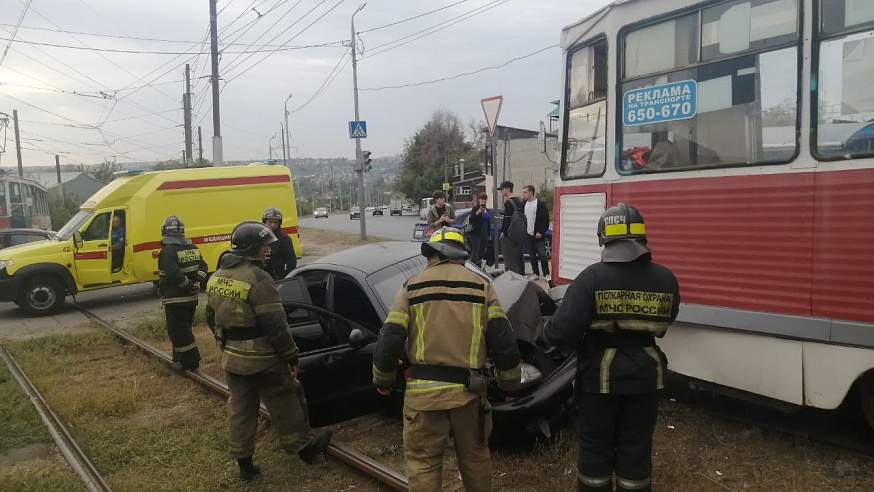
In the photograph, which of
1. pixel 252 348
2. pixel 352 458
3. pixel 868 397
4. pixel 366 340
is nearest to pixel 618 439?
pixel 868 397

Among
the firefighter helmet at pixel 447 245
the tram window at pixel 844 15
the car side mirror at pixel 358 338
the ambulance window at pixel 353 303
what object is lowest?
the car side mirror at pixel 358 338

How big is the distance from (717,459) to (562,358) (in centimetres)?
126

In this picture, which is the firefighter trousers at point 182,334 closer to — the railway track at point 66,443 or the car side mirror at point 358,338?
the railway track at point 66,443

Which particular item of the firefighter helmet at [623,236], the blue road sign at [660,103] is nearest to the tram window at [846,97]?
the blue road sign at [660,103]

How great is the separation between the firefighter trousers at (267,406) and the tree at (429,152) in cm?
6190

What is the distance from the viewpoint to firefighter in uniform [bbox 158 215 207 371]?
7.24 m

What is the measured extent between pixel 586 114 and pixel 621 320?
309 centimetres

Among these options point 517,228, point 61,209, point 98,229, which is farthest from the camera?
point 61,209

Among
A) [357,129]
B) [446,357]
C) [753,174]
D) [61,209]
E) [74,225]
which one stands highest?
[357,129]

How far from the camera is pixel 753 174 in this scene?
4344 millimetres

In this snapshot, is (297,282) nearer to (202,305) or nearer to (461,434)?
(461,434)

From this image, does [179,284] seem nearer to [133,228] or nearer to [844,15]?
[133,228]

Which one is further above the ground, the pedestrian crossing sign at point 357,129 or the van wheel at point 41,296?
the pedestrian crossing sign at point 357,129

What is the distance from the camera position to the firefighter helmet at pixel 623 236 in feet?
10.4
